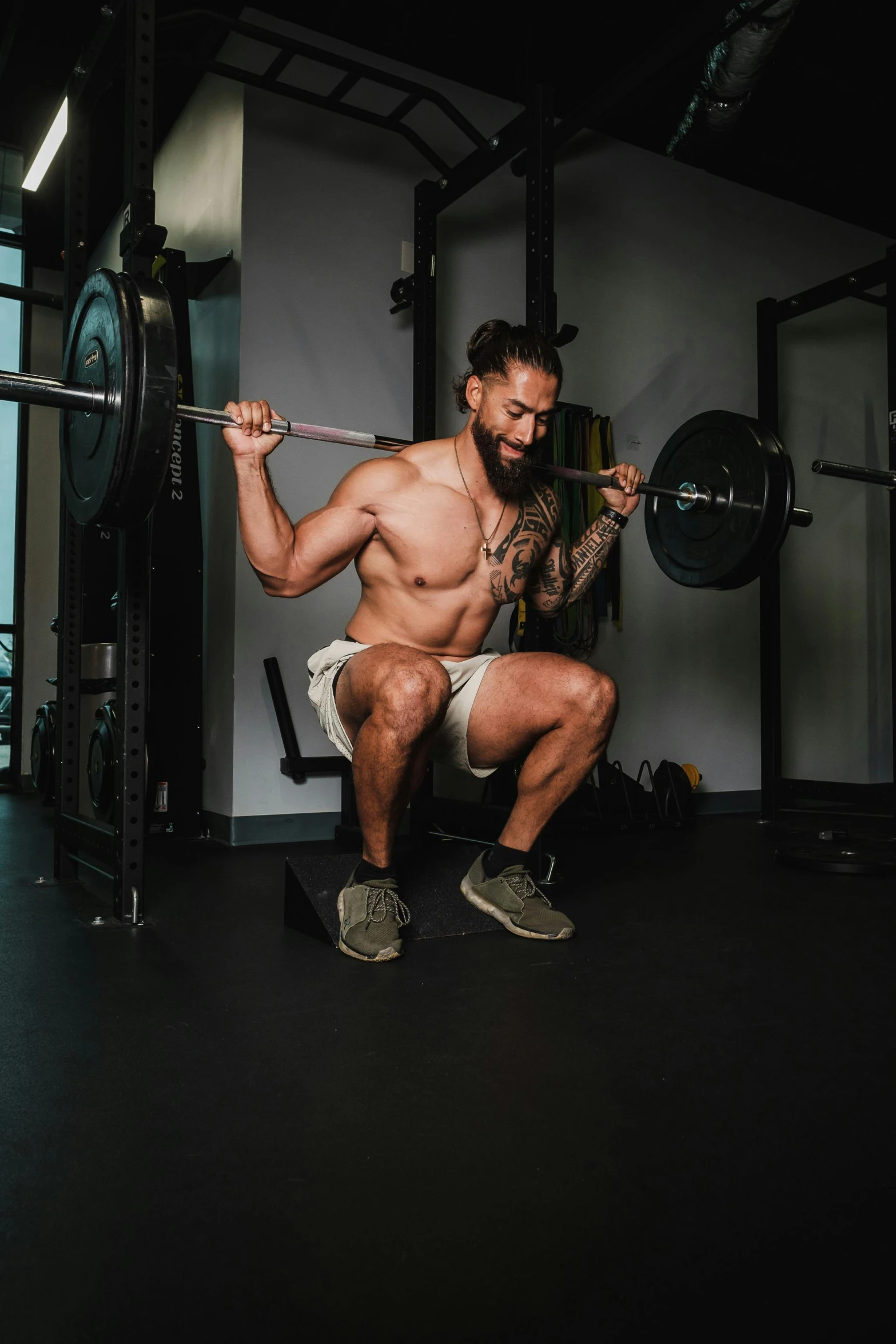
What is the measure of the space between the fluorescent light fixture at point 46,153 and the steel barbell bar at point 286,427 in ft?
9.92

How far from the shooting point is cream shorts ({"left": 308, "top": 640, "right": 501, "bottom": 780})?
2.15 metres

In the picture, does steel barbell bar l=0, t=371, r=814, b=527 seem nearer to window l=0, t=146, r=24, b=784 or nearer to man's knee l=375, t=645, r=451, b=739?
man's knee l=375, t=645, r=451, b=739

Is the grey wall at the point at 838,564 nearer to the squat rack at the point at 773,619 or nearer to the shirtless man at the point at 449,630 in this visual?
the squat rack at the point at 773,619

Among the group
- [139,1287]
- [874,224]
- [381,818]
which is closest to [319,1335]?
[139,1287]

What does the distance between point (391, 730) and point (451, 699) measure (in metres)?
0.27

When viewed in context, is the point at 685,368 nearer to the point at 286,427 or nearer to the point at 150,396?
the point at 286,427

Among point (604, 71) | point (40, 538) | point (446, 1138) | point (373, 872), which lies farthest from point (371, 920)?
point (40, 538)

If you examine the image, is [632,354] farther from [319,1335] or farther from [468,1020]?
[319,1335]

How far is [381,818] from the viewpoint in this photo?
1.94 metres

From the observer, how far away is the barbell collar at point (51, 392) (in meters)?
1.59

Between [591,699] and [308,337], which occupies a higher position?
[308,337]

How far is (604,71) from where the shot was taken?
3.94 m

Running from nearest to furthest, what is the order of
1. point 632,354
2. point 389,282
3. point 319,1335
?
point 319,1335, point 389,282, point 632,354

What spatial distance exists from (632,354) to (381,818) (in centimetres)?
326
